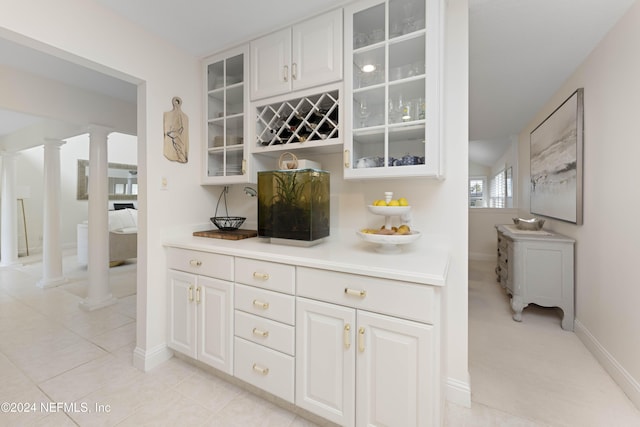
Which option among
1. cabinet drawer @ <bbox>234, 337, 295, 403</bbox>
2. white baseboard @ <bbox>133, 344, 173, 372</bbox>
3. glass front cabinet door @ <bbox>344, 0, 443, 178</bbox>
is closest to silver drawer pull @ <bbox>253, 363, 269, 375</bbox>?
cabinet drawer @ <bbox>234, 337, 295, 403</bbox>

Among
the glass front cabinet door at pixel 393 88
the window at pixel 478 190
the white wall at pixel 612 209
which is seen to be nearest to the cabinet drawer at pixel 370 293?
the glass front cabinet door at pixel 393 88

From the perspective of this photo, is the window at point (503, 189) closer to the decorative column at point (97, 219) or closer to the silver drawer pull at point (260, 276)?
the silver drawer pull at point (260, 276)

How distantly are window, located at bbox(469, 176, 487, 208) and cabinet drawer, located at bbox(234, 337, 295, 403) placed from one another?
7.64 meters

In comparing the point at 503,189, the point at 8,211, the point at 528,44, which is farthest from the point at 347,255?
the point at 8,211

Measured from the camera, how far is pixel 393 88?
1524 mm

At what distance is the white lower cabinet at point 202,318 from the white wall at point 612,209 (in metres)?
2.39

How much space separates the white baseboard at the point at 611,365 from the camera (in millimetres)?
1524

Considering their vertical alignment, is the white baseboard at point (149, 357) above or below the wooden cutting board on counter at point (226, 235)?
below

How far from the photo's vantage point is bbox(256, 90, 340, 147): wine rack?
1.69 meters

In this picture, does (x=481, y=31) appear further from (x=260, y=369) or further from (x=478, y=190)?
(x=478, y=190)

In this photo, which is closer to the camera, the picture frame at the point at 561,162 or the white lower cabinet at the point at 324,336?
the white lower cabinet at the point at 324,336

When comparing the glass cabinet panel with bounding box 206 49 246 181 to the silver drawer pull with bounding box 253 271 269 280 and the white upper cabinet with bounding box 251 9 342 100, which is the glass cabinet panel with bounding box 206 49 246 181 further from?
the silver drawer pull with bounding box 253 271 269 280

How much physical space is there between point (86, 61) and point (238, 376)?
2089mm

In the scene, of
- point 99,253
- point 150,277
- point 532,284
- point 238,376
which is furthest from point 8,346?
point 532,284
